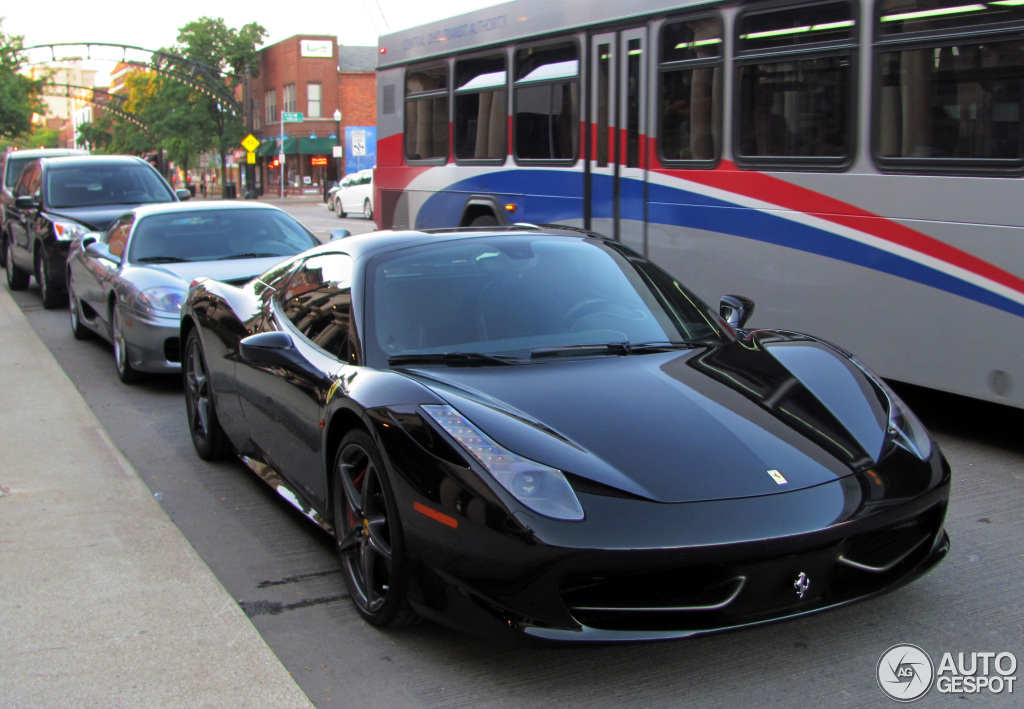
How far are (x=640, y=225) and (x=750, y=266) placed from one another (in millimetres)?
1315

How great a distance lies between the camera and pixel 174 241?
357 inches

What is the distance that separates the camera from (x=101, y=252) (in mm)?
9539

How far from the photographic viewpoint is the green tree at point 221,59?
2707 inches

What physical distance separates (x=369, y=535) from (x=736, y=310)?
2.05 meters

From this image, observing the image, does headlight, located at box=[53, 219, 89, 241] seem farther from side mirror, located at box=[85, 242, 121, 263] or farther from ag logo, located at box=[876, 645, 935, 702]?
ag logo, located at box=[876, 645, 935, 702]

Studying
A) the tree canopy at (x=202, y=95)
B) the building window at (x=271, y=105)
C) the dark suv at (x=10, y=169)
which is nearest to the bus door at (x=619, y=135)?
the dark suv at (x=10, y=169)

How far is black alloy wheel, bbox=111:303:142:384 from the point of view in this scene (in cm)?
843

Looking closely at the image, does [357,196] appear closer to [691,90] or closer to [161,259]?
[161,259]

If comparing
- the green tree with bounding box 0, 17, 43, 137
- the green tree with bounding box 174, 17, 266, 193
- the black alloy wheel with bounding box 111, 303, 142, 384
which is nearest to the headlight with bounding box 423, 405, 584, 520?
the black alloy wheel with bounding box 111, 303, 142, 384

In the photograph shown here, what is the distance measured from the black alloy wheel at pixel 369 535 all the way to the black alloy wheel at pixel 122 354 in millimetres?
4847

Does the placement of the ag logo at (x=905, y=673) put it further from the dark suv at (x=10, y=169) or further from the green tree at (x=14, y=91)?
the green tree at (x=14, y=91)

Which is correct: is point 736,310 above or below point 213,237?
below

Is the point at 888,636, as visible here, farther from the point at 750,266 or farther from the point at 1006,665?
the point at 750,266

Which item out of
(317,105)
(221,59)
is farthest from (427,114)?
(221,59)
